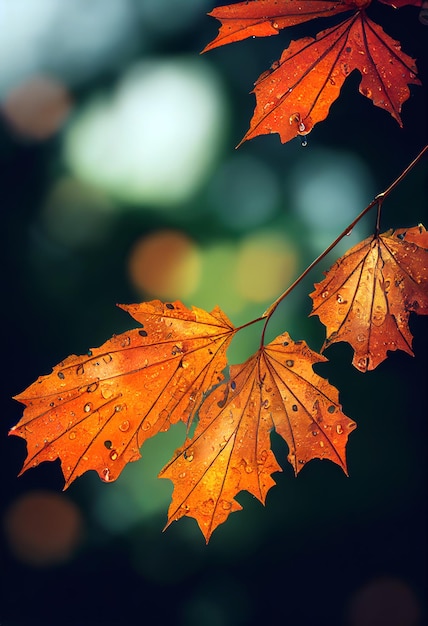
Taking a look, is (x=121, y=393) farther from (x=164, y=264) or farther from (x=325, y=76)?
(x=164, y=264)

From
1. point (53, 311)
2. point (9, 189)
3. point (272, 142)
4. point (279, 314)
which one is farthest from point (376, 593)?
point (9, 189)

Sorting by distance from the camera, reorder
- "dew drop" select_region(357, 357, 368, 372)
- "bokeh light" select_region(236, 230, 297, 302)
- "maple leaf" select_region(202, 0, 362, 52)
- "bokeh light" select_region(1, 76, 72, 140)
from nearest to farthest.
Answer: "maple leaf" select_region(202, 0, 362, 52)
"dew drop" select_region(357, 357, 368, 372)
"bokeh light" select_region(236, 230, 297, 302)
"bokeh light" select_region(1, 76, 72, 140)

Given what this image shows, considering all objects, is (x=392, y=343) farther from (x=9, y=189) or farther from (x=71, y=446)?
(x=9, y=189)

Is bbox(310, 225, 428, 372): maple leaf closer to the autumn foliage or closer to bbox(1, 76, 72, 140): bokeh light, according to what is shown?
the autumn foliage

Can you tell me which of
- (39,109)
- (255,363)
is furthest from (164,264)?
(255,363)

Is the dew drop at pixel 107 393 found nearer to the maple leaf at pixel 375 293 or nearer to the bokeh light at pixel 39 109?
the maple leaf at pixel 375 293

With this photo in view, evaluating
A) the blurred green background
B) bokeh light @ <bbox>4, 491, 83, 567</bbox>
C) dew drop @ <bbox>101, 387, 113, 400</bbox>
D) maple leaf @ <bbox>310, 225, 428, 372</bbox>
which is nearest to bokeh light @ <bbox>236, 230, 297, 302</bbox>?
the blurred green background
